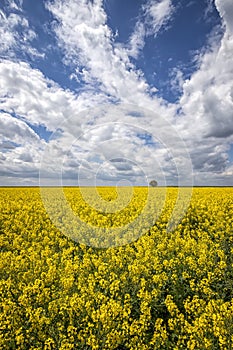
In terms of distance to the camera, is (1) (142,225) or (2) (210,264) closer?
(2) (210,264)

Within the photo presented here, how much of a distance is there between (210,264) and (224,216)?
650cm

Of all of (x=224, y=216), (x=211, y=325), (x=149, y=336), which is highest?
(x=224, y=216)

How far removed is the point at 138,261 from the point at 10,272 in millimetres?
3091

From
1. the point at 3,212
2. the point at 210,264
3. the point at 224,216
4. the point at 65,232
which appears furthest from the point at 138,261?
the point at 3,212

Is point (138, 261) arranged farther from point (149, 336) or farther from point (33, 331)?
point (33, 331)

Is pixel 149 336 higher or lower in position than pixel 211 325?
lower

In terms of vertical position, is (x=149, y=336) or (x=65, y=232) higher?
(x=65, y=232)

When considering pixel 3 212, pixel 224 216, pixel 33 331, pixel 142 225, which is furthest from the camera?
pixel 3 212

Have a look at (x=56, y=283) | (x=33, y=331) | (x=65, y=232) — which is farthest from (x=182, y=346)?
(x=65, y=232)

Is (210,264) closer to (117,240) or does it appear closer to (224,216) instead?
(117,240)

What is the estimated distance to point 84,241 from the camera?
948 cm

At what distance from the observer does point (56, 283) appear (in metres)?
6.05

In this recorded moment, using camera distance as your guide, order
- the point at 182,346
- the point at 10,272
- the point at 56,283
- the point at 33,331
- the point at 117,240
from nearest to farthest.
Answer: the point at 182,346 → the point at 33,331 → the point at 56,283 → the point at 10,272 → the point at 117,240

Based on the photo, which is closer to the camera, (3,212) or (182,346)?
(182,346)
